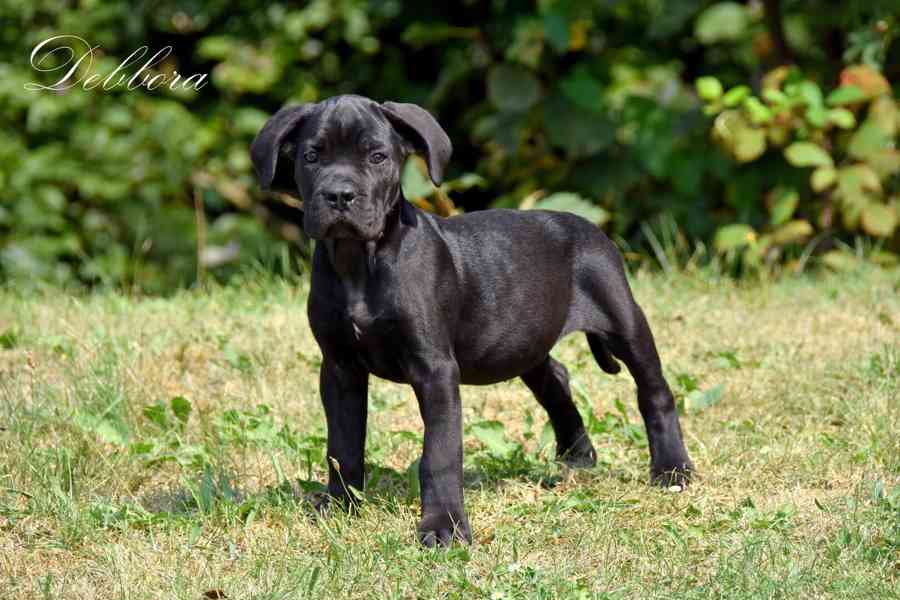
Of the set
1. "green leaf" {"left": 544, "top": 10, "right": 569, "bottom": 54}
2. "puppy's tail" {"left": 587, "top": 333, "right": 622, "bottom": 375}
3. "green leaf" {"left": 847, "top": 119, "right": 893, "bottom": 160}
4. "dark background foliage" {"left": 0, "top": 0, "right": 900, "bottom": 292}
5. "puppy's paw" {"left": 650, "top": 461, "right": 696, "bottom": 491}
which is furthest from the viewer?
"dark background foliage" {"left": 0, "top": 0, "right": 900, "bottom": 292}

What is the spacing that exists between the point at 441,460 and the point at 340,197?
92cm

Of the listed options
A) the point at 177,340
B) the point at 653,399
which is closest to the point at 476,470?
the point at 653,399

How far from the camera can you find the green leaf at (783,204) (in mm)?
9156

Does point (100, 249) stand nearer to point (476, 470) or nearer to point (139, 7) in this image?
point (139, 7)

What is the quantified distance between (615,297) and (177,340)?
274 centimetres

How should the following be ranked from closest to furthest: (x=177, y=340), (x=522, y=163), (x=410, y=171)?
(x=177, y=340), (x=410, y=171), (x=522, y=163)

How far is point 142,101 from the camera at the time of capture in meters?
11.3

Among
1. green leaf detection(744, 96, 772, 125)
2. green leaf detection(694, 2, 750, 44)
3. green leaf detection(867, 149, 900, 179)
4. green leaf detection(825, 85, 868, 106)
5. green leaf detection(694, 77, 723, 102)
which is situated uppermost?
green leaf detection(694, 2, 750, 44)

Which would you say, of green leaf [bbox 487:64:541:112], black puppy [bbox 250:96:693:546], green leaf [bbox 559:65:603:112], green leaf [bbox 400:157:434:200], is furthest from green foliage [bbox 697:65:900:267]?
black puppy [bbox 250:96:693:546]

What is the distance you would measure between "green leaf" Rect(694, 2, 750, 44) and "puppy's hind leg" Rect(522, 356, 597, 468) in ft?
16.1

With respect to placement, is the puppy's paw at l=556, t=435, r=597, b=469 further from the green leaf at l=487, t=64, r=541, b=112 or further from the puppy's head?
the green leaf at l=487, t=64, r=541, b=112

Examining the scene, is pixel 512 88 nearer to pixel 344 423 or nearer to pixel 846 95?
pixel 846 95

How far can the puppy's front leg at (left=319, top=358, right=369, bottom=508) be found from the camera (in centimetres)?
476

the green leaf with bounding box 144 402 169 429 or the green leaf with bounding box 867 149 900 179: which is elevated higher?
the green leaf with bounding box 867 149 900 179
